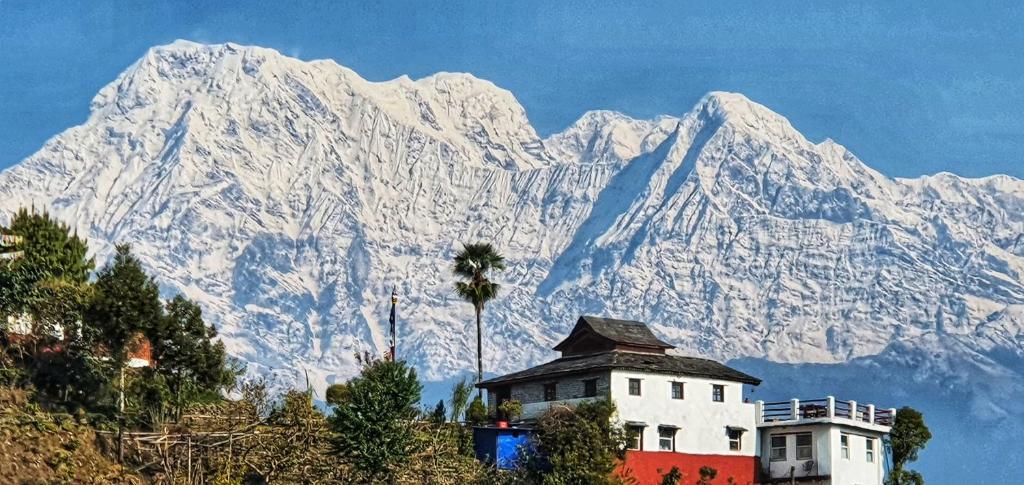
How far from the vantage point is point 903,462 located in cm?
9412

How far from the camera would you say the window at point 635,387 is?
84.8 metres

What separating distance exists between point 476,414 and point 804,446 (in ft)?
57.8

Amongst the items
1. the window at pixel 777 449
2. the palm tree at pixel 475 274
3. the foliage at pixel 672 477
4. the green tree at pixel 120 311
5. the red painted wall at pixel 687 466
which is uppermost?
the palm tree at pixel 475 274

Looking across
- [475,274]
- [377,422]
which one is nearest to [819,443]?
[377,422]

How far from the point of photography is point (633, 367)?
84.2 m

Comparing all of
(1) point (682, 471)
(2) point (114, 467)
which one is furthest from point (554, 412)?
(2) point (114, 467)

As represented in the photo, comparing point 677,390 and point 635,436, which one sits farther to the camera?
point 677,390

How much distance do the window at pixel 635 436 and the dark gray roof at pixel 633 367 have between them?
3.13 metres

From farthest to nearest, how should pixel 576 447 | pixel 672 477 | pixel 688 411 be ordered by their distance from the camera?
pixel 688 411 → pixel 672 477 → pixel 576 447

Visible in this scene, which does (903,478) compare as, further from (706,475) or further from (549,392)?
(549,392)

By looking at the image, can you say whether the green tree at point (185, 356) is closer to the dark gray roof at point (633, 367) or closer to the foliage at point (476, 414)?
the foliage at point (476, 414)

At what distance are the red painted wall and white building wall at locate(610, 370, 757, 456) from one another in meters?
0.61

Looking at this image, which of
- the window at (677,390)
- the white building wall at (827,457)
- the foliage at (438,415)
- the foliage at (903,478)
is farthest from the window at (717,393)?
the foliage at (438,415)

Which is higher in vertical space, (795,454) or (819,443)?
(819,443)
